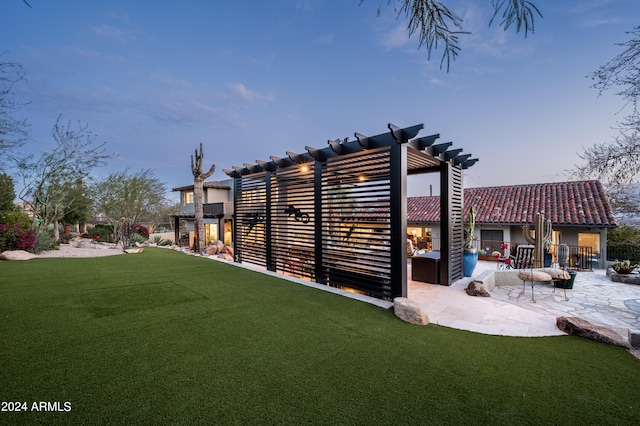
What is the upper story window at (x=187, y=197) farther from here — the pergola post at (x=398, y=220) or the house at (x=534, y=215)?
the pergola post at (x=398, y=220)

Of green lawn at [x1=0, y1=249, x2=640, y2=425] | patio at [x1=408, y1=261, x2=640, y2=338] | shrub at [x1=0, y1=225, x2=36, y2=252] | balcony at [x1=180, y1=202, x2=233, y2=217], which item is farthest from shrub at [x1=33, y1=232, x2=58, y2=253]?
patio at [x1=408, y1=261, x2=640, y2=338]

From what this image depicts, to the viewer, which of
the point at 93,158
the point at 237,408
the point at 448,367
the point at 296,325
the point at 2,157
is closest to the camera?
the point at 237,408

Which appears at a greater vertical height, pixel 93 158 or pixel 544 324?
pixel 93 158

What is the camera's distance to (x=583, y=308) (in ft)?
16.8

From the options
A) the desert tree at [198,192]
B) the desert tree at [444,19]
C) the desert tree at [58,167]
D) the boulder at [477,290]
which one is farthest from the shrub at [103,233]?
the desert tree at [444,19]

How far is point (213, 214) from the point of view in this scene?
19.1 m

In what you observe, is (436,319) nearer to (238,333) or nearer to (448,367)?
(448,367)

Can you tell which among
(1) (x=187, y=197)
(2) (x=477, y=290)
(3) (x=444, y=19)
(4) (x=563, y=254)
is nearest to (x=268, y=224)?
(2) (x=477, y=290)

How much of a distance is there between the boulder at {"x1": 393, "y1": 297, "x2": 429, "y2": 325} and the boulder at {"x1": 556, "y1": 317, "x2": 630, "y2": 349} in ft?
6.24

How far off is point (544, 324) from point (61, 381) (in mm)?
6048

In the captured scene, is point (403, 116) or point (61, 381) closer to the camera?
point (61, 381)

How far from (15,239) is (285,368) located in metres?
13.7

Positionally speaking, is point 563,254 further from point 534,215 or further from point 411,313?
point 411,313

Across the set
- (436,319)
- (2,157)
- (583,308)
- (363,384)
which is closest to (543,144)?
(583,308)
